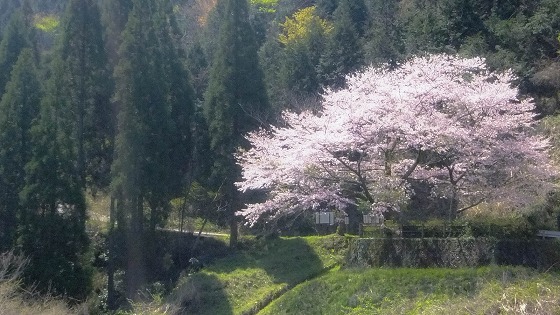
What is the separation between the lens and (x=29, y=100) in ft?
71.8

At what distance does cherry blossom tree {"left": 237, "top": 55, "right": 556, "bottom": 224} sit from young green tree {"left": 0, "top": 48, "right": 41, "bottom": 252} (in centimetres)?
774

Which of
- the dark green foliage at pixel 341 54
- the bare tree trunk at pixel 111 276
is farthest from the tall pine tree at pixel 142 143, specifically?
the dark green foliage at pixel 341 54

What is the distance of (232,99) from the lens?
2364 centimetres

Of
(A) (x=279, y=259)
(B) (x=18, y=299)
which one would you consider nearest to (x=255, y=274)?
(A) (x=279, y=259)

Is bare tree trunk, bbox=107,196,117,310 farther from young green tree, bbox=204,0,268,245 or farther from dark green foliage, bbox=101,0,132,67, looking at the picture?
dark green foliage, bbox=101,0,132,67

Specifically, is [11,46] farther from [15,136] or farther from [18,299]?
[18,299]

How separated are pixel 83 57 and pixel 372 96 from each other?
462 inches

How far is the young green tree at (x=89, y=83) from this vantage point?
78.3ft

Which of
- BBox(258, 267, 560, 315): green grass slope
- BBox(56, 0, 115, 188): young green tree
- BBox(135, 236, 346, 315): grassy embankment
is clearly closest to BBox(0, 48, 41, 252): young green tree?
BBox(56, 0, 115, 188): young green tree

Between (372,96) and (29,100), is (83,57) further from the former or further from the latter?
(372,96)

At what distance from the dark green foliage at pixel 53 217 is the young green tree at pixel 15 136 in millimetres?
694

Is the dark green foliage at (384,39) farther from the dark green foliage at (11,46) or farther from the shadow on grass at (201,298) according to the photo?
the dark green foliage at (11,46)

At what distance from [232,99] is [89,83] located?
5099 millimetres

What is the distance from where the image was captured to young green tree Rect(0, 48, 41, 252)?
2094cm
